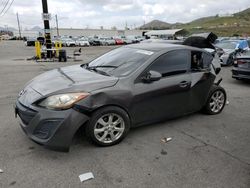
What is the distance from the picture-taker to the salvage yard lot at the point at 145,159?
114 inches

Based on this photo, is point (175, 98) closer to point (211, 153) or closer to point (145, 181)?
point (211, 153)

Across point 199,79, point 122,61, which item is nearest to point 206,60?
point 199,79

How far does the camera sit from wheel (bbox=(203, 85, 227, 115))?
5.14 metres

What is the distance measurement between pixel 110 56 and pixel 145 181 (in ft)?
8.73

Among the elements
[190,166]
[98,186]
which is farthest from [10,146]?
[190,166]

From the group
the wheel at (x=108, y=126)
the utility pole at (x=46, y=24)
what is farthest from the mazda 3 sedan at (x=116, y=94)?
the utility pole at (x=46, y=24)

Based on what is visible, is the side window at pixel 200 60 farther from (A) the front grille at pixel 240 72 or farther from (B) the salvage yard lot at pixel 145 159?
(A) the front grille at pixel 240 72

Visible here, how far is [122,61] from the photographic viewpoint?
432 cm

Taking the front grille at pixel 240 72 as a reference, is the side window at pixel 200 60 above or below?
above

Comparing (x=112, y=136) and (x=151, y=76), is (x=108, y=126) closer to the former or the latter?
(x=112, y=136)

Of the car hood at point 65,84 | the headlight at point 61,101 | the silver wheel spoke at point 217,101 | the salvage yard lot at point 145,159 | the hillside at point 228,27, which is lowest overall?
the salvage yard lot at point 145,159

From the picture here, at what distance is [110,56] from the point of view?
4777 mm

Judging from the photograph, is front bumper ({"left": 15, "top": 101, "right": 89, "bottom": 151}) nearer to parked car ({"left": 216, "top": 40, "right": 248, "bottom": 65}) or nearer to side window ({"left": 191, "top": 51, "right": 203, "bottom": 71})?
side window ({"left": 191, "top": 51, "right": 203, "bottom": 71})

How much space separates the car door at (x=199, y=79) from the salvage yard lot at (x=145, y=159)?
1.44 ft
